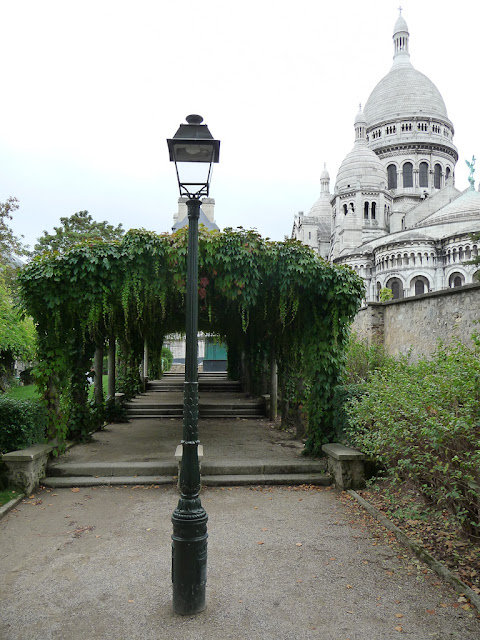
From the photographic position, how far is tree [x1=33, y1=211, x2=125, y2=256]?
28.5 metres

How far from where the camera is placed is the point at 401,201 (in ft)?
205

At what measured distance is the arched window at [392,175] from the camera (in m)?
64.5

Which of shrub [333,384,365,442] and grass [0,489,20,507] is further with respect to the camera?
shrub [333,384,365,442]

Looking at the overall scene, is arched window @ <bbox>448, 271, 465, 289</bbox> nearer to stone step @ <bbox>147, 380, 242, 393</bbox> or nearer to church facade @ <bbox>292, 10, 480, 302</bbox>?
church facade @ <bbox>292, 10, 480, 302</bbox>

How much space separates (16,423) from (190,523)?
14.5ft

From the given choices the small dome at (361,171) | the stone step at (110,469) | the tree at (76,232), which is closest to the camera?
the stone step at (110,469)

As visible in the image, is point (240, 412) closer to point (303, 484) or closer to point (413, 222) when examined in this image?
point (303, 484)

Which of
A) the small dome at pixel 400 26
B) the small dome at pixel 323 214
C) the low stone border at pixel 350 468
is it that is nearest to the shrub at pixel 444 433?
the low stone border at pixel 350 468

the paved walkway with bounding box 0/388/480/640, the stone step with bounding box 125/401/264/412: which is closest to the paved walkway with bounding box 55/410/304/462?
the stone step with bounding box 125/401/264/412

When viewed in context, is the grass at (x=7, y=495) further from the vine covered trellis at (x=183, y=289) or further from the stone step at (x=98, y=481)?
the vine covered trellis at (x=183, y=289)

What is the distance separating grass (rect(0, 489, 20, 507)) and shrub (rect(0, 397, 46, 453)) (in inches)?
25.8

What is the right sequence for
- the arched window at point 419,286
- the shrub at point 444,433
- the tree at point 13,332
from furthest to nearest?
the arched window at point 419,286 < the tree at point 13,332 < the shrub at point 444,433

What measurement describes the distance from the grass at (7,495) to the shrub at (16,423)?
656 millimetres

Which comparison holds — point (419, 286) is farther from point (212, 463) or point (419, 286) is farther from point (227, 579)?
point (227, 579)
